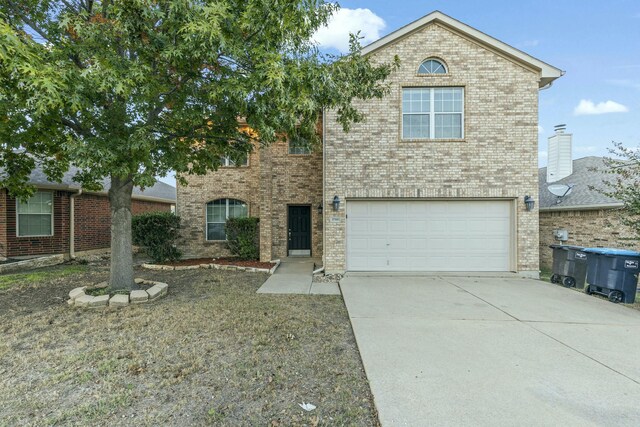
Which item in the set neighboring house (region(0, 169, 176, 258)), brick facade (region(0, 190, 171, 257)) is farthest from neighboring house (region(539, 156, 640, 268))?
brick facade (region(0, 190, 171, 257))

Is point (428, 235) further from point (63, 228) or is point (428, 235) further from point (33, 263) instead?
point (63, 228)

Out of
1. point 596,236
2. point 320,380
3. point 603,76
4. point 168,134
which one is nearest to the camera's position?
point 320,380

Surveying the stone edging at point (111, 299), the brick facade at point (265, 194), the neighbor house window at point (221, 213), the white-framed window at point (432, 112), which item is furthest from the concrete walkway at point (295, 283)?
the white-framed window at point (432, 112)

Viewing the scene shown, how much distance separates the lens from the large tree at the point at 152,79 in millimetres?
4617

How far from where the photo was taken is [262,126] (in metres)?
5.33

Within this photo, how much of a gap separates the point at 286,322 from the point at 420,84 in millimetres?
7479

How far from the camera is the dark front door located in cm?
1202

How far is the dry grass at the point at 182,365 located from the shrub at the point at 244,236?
4.95 meters

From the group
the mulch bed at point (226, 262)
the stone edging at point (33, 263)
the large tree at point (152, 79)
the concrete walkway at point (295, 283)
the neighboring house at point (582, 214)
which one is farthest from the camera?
the mulch bed at point (226, 262)

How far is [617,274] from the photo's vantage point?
6617mm

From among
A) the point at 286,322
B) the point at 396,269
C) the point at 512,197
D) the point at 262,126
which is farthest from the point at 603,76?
the point at 286,322

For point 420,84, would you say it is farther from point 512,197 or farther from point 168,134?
point 168,134

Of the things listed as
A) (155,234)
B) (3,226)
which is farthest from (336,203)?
(3,226)

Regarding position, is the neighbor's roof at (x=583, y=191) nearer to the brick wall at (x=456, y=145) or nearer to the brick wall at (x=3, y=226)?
the brick wall at (x=456, y=145)
